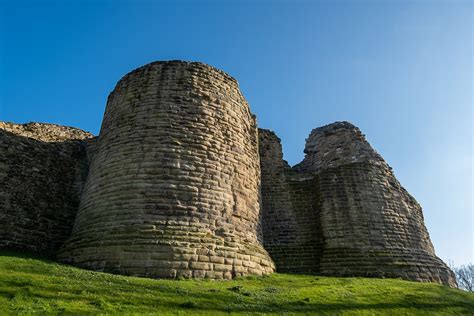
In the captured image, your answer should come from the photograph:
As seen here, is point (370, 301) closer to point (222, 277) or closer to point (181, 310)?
point (222, 277)

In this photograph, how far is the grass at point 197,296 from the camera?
6469 mm

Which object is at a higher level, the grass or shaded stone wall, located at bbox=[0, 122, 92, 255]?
shaded stone wall, located at bbox=[0, 122, 92, 255]

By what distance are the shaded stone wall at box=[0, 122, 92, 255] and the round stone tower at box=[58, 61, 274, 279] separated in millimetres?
2365

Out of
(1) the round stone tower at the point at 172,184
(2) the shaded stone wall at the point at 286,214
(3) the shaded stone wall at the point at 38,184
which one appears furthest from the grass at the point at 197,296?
(2) the shaded stone wall at the point at 286,214

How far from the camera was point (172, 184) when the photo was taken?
34.9ft

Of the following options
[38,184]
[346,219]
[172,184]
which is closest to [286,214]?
[346,219]

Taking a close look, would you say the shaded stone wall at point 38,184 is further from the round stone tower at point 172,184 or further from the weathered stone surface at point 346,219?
the weathered stone surface at point 346,219

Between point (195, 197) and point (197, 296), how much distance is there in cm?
359

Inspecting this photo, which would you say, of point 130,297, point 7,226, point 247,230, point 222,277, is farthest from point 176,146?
point 7,226

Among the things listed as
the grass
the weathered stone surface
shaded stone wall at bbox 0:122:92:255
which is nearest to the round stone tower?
the grass

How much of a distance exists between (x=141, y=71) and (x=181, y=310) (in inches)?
361

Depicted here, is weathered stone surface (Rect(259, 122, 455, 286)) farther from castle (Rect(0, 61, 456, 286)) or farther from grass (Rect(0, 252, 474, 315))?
grass (Rect(0, 252, 474, 315))

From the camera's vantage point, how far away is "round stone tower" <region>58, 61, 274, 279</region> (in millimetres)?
9516

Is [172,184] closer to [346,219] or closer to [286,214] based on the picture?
[286,214]
